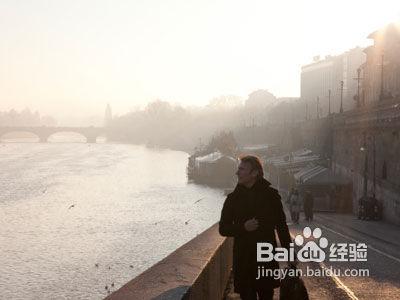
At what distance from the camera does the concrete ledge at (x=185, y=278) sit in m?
4.88

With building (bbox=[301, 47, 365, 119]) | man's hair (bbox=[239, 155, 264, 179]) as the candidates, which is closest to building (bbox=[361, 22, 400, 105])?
man's hair (bbox=[239, 155, 264, 179])

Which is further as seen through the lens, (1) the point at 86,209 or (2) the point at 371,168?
(1) the point at 86,209

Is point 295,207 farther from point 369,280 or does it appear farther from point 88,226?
point 88,226

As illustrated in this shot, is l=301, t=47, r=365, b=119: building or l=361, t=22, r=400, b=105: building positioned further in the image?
l=301, t=47, r=365, b=119: building

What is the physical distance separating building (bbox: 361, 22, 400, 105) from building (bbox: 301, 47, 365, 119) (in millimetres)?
68243

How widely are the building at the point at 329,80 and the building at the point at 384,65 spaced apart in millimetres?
68243

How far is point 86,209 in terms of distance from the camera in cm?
6147

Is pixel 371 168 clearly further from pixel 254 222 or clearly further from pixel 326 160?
pixel 254 222

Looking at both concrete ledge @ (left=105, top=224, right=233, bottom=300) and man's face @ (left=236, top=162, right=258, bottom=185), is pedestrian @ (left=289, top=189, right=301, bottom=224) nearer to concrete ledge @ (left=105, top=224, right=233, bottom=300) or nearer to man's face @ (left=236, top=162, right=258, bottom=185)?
concrete ledge @ (left=105, top=224, right=233, bottom=300)

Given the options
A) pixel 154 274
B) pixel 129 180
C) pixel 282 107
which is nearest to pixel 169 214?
pixel 129 180

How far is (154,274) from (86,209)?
187 ft

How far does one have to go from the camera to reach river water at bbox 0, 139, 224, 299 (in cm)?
3441

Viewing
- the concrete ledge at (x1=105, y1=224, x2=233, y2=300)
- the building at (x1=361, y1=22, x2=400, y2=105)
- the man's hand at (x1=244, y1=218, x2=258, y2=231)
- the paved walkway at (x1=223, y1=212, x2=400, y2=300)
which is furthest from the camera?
the building at (x1=361, y1=22, x2=400, y2=105)

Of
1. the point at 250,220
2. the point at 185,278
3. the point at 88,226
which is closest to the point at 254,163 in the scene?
the point at 250,220
